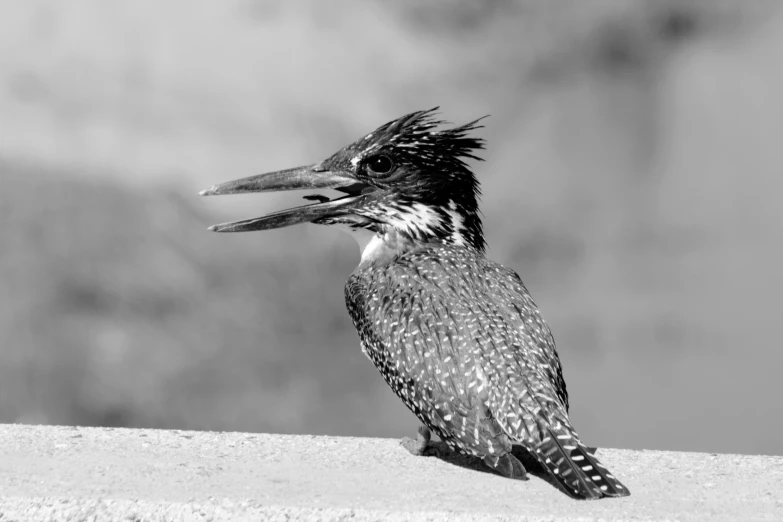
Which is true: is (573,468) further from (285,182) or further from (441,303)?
(285,182)

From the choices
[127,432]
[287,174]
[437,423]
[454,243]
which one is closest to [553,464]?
[437,423]

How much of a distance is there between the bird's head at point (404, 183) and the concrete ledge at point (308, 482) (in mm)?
1662

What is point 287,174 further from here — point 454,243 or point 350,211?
point 454,243

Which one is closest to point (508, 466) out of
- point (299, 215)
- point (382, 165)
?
point (382, 165)

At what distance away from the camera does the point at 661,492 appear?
228 inches

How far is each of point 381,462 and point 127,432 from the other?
2.15m

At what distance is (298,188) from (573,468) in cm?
303

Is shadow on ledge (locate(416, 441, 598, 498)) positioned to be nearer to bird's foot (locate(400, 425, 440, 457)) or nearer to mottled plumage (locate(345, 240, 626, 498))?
bird's foot (locate(400, 425, 440, 457))

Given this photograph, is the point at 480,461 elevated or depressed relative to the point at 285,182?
depressed

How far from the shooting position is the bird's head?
6.66 meters

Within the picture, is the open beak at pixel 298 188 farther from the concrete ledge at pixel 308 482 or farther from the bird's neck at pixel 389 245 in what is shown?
the concrete ledge at pixel 308 482

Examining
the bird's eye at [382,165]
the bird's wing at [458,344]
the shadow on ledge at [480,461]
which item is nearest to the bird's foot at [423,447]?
the shadow on ledge at [480,461]

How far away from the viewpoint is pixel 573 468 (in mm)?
5086

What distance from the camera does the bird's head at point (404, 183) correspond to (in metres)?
6.66
